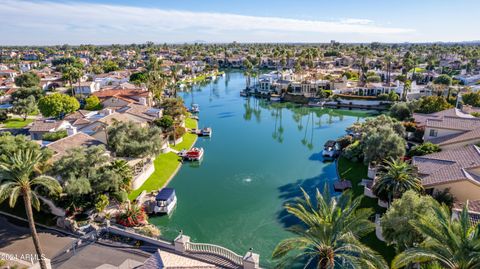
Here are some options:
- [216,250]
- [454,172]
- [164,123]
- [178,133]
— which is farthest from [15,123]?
[454,172]

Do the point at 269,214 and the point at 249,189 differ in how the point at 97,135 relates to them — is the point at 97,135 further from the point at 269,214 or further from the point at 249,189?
the point at 269,214

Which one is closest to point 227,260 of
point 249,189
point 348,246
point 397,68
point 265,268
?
point 265,268

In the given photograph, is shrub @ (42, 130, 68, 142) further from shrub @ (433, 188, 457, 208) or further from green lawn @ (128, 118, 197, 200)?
shrub @ (433, 188, 457, 208)

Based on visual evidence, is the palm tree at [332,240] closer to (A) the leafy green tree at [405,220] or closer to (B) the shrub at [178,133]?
(A) the leafy green tree at [405,220]

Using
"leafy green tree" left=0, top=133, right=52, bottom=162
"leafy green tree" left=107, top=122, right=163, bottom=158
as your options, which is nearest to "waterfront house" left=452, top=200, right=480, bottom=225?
"leafy green tree" left=107, top=122, right=163, bottom=158

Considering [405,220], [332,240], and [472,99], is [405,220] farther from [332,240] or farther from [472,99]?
[472,99]

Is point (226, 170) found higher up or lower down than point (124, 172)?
lower down

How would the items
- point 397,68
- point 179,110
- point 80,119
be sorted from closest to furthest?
point 80,119, point 179,110, point 397,68
